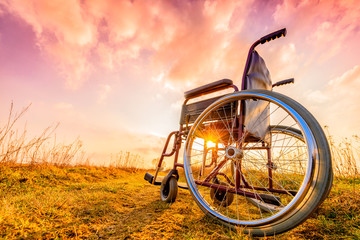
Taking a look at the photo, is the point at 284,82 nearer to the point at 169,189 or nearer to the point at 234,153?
the point at 234,153

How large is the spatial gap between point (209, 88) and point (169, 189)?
1.24m

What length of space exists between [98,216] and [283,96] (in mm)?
1668

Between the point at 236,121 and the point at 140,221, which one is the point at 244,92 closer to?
the point at 236,121

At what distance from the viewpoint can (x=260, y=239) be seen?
100cm

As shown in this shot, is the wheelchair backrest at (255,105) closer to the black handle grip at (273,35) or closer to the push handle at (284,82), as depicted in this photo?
the black handle grip at (273,35)

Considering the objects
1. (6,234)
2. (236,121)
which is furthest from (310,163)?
(6,234)

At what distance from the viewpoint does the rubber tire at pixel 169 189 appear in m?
1.77

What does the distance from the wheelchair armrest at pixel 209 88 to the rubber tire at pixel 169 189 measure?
3.39 ft

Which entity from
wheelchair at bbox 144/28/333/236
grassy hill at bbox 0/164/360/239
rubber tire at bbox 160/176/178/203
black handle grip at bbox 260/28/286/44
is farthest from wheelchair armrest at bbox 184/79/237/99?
grassy hill at bbox 0/164/360/239

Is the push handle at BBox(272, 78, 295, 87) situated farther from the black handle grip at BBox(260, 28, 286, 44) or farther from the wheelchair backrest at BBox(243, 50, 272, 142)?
the black handle grip at BBox(260, 28, 286, 44)

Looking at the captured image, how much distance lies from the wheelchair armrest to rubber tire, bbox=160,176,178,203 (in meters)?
1.03

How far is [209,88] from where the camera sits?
1725 mm

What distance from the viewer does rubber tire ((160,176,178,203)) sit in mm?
1770

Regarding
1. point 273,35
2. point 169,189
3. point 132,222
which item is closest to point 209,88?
point 273,35
